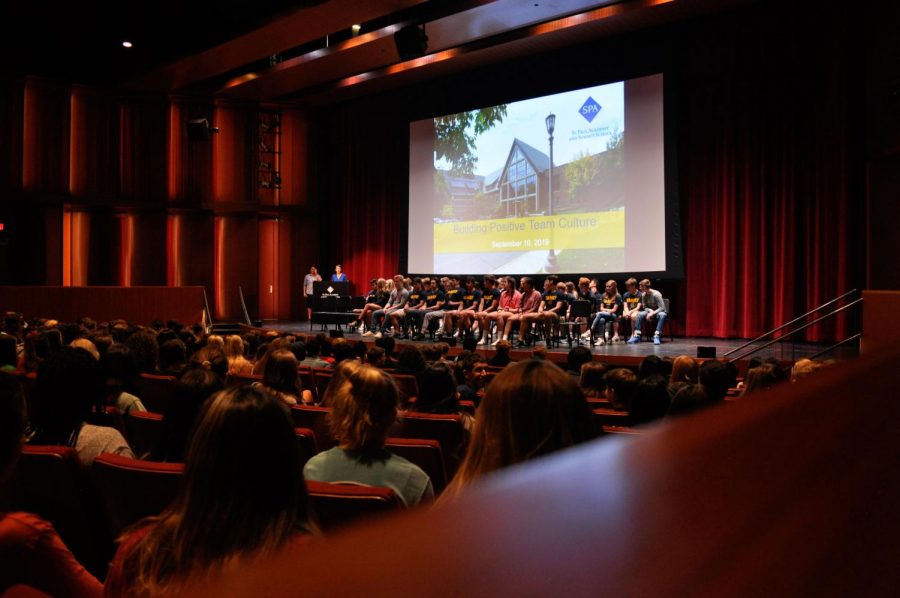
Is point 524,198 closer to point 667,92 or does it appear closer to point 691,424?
point 667,92

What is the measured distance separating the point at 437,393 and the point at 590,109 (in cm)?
927

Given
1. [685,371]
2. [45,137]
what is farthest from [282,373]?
[45,137]

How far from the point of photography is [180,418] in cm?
227

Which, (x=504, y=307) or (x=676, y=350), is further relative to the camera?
(x=504, y=307)

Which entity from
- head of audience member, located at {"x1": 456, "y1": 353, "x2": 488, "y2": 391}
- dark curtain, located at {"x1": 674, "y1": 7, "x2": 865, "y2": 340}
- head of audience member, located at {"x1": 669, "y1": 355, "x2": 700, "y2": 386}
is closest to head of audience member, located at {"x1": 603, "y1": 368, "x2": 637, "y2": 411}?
head of audience member, located at {"x1": 669, "y1": 355, "x2": 700, "y2": 386}

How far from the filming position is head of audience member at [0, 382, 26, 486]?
1.41 meters

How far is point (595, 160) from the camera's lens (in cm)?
1154

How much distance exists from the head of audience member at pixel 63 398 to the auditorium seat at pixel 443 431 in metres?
1.13

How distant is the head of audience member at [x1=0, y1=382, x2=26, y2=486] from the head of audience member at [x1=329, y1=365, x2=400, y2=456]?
82 cm

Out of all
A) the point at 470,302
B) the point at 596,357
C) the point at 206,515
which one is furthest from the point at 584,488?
the point at 470,302

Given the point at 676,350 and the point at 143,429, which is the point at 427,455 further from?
the point at 676,350

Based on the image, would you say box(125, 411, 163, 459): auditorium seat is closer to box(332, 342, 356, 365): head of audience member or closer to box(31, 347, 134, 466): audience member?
box(31, 347, 134, 466): audience member

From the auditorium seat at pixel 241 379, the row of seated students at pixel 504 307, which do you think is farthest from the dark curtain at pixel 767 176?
the auditorium seat at pixel 241 379

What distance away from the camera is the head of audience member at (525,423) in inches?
60.2
